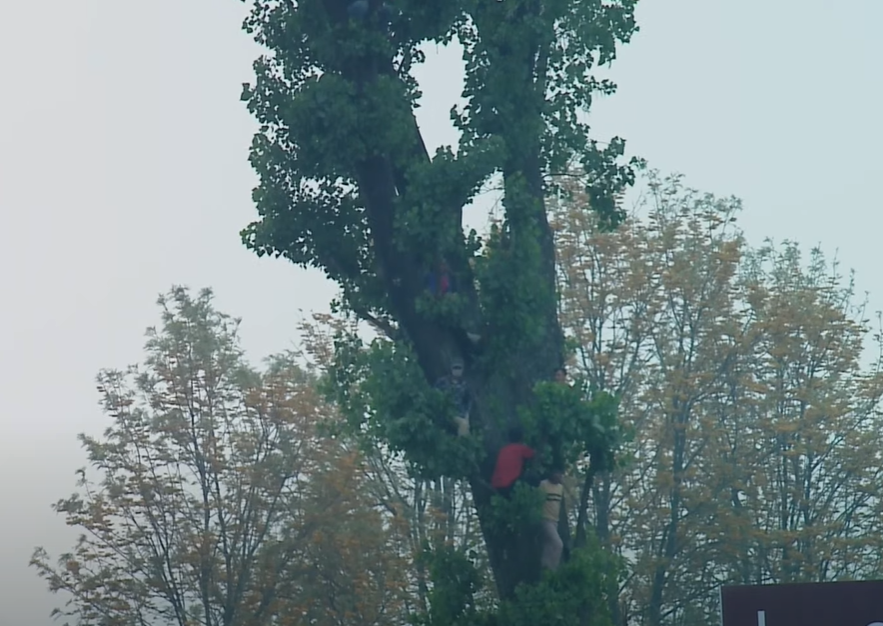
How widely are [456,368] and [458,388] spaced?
0.66 ft

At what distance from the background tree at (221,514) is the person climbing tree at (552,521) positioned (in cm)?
971

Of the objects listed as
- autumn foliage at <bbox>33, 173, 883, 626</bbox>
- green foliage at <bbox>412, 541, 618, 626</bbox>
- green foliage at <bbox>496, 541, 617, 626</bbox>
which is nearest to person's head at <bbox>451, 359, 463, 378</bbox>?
green foliage at <bbox>412, 541, 618, 626</bbox>

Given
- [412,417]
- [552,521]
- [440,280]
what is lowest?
[552,521]

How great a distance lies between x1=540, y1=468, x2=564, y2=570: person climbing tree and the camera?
12297mm

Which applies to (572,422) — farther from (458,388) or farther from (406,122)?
(406,122)

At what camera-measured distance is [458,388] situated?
492 inches

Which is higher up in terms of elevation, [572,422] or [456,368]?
[456,368]

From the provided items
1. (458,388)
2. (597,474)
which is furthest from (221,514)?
(458,388)

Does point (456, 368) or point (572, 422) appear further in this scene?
point (456, 368)

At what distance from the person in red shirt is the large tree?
0.14 metres

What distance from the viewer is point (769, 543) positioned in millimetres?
22641

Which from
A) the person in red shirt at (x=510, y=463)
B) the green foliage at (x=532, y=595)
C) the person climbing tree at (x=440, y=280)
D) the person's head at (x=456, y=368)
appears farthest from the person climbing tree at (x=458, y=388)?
the green foliage at (x=532, y=595)

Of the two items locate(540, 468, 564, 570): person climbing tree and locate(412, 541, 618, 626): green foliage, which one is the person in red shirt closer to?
locate(540, 468, 564, 570): person climbing tree

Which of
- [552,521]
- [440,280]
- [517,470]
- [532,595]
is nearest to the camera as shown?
[532,595]
